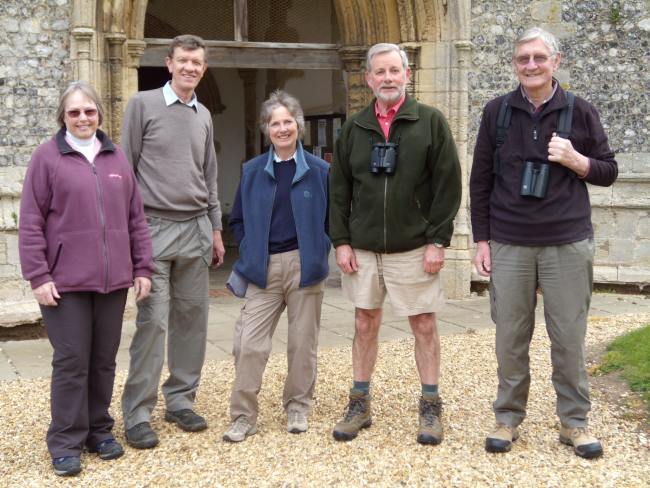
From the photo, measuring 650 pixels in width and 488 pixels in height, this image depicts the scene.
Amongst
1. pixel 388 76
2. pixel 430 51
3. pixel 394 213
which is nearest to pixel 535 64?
pixel 388 76

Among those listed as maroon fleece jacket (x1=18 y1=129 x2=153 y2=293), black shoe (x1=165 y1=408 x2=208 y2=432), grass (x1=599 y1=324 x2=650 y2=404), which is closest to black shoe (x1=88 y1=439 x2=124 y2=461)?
black shoe (x1=165 y1=408 x2=208 y2=432)

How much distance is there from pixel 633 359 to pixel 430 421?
196 cm

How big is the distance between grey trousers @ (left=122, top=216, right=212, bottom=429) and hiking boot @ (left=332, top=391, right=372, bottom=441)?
82 cm

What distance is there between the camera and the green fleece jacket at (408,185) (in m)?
3.94

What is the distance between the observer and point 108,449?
12.8ft

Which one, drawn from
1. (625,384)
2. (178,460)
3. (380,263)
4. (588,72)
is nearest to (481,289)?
(588,72)

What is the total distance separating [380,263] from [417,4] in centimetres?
479

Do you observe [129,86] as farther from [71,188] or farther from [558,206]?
[558,206]

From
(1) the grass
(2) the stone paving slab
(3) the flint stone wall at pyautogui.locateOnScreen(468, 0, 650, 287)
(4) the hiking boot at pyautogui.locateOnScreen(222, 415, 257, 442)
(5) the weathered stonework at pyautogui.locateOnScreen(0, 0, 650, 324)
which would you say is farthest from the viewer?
(3) the flint stone wall at pyautogui.locateOnScreen(468, 0, 650, 287)

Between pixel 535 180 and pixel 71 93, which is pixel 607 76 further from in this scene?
pixel 71 93

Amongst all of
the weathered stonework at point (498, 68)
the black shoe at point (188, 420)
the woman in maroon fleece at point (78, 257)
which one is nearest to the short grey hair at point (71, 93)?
the woman in maroon fleece at point (78, 257)

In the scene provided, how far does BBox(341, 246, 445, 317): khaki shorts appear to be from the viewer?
159 inches

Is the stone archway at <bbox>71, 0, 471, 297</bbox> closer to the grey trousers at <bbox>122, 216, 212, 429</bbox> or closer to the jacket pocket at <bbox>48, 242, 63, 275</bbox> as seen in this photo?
the grey trousers at <bbox>122, 216, 212, 429</bbox>

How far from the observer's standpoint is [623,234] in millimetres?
8719
